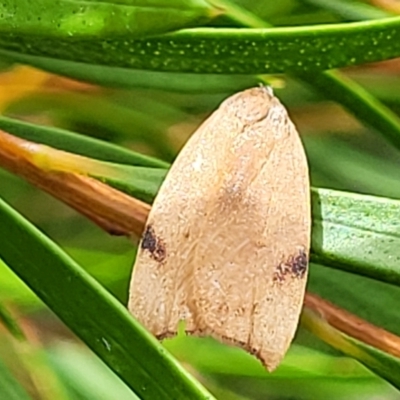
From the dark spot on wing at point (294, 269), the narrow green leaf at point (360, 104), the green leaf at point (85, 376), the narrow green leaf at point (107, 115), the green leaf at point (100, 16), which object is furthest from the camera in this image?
the narrow green leaf at point (107, 115)

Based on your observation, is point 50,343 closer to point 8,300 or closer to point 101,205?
point 8,300

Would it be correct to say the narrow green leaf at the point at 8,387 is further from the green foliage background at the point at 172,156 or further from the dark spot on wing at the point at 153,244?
the dark spot on wing at the point at 153,244

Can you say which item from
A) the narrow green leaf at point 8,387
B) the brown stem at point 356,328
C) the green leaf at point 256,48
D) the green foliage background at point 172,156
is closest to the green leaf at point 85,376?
the green foliage background at point 172,156

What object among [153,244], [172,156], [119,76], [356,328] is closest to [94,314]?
[153,244]

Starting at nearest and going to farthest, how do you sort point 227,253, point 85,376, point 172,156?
point 227,253 < point 85,376 < point 172,156

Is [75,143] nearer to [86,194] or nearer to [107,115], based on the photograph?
[86,194]

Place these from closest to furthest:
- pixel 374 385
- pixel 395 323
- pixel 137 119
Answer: pixel 395 323, pixel 374 385, pixel 137 119

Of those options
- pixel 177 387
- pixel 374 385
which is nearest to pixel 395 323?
pixel 374 385

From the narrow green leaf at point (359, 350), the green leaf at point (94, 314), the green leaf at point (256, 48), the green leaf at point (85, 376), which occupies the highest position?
the green leaf at point (256, 48)
